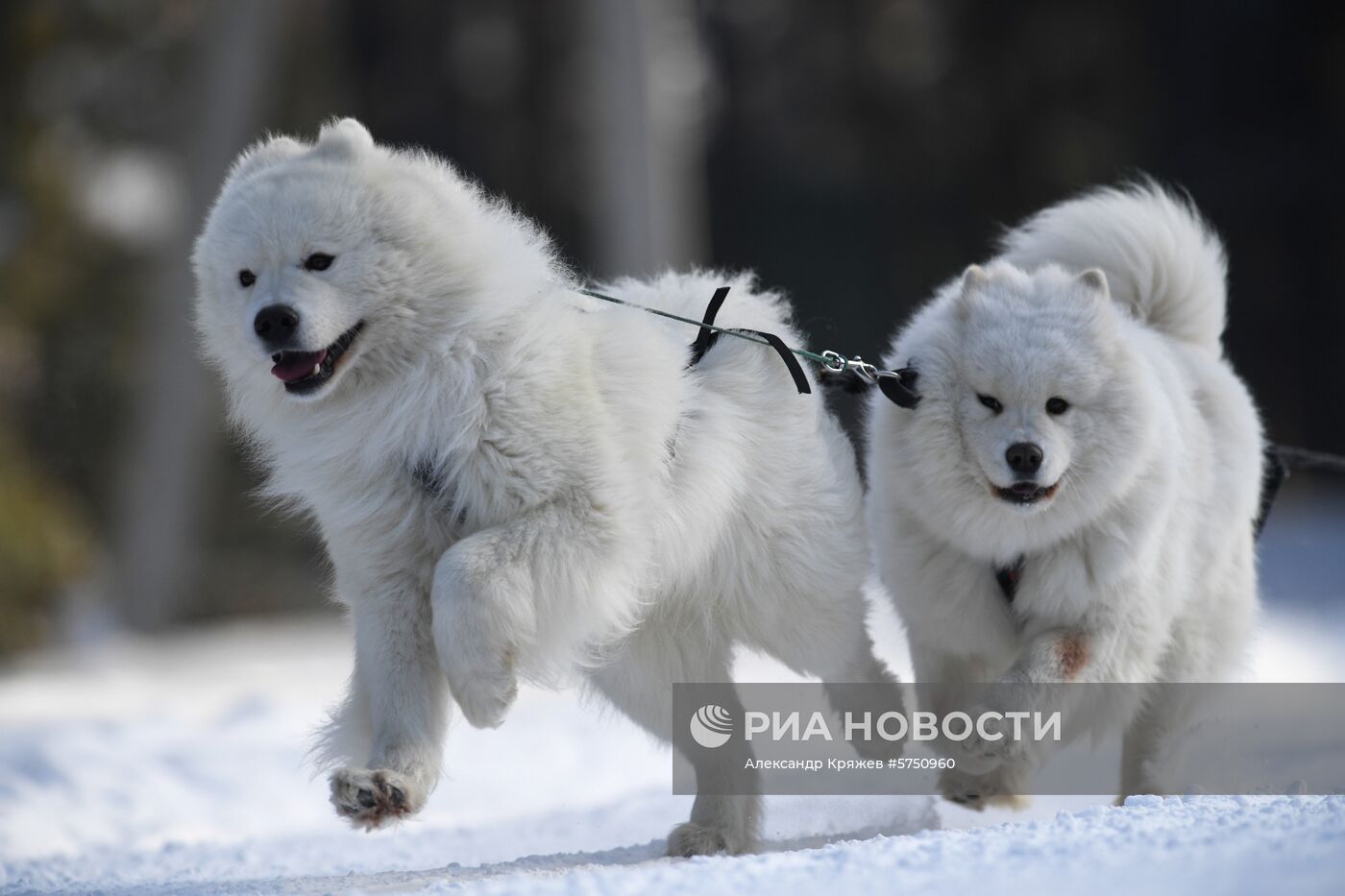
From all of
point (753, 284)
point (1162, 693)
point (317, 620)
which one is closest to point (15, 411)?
point (317, 620)

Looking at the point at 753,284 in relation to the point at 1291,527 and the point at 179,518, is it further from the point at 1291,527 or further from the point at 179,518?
the point at 1291,527

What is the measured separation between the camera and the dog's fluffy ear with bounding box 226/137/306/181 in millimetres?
3470

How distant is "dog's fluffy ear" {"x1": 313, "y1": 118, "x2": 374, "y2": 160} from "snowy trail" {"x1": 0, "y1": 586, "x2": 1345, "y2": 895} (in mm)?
1695

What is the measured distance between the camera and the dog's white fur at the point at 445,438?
3.16 metres

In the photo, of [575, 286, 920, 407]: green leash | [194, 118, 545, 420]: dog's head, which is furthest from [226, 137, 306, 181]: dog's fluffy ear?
[575, 286, 920, 407]: green leash

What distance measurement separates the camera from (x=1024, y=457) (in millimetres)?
3652

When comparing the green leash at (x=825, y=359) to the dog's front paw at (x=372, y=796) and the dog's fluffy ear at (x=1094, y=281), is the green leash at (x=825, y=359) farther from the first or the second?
the dog's front paw at (x=372, y=796)

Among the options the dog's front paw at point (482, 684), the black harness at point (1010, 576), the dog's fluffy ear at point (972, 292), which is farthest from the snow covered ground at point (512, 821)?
the dog's fluffy ear at point (972, 292)

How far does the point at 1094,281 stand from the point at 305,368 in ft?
6.98

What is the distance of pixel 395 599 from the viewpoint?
335cm

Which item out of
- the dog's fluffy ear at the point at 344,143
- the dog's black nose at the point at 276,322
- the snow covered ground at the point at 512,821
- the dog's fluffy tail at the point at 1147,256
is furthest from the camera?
the dog's fluffy tail at the point at 1147,256

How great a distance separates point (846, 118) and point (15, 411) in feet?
35.0

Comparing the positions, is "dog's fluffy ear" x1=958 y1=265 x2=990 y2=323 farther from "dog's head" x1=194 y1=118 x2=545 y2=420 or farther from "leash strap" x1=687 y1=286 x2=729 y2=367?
"dog's head" x1=194 y1=118 x2=545 y2=420

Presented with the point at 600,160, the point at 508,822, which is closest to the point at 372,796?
the point at 508,822
